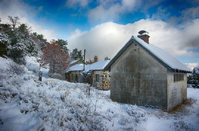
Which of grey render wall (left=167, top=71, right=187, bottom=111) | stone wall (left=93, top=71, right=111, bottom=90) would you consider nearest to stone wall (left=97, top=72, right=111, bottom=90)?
stone wall (left=93, top=71, right=111, bottom=90)

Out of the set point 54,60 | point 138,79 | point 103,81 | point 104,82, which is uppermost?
point 54,60

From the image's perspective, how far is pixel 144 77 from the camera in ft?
32.7

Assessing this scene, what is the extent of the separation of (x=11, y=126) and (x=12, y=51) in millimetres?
20721

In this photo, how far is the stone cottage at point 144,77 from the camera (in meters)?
9.11

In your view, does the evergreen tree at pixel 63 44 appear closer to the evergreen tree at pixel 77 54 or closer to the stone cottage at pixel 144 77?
the evergreen tree at pixel 77 54

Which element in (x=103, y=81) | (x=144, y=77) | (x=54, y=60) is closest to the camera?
(x=144, y=77)

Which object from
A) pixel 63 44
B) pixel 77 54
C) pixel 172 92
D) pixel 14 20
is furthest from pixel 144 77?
pixel 77 54

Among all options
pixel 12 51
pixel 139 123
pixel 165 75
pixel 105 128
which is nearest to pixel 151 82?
pixel 165 75

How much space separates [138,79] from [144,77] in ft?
1.76

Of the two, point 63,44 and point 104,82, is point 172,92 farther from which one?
point 63,44

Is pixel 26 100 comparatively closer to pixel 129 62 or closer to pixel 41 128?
pixel 41 128

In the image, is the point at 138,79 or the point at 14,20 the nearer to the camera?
the point at 138,79

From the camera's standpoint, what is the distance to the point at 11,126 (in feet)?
12.3

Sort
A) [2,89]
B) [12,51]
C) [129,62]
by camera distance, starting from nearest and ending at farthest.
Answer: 1. [2,89]
2. [129,62]
3. [12,51]
